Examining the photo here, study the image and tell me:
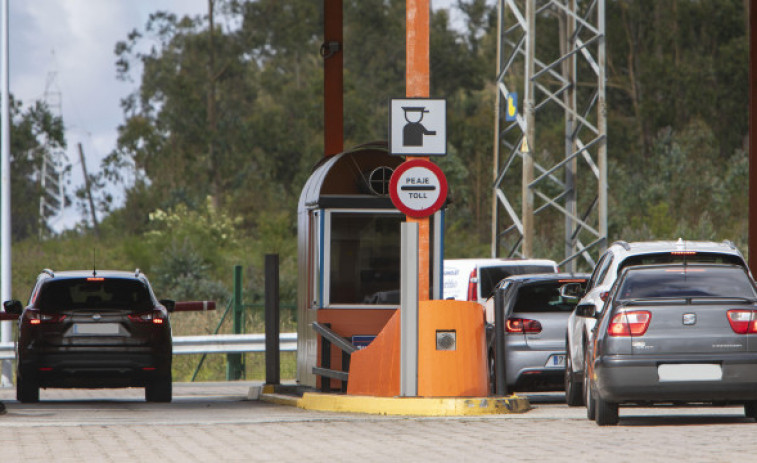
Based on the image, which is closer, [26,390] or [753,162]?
[26,390]

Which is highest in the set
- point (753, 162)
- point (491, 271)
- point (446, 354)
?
point (753, 162)

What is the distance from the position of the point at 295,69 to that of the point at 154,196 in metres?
11.2

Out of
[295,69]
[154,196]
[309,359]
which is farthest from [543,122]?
[309,359]

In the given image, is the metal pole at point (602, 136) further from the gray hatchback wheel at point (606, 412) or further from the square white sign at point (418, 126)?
the gray hatchback wheel at point (606, 412)

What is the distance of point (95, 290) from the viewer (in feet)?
58.2

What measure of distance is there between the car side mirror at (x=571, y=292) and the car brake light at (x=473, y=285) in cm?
847

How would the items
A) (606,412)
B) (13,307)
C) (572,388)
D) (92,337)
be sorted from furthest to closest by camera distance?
(13,307) → (92,337) → (572,388) → (606,412)

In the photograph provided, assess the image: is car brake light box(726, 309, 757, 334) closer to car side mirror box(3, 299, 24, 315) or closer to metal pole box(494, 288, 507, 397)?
metal pole box(494, 288, 507, 397)

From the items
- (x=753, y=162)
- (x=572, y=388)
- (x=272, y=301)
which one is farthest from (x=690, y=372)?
(x=753, y=162)

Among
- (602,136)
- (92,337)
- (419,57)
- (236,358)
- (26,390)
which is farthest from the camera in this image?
(602,136)

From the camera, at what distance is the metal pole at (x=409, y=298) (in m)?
13.7

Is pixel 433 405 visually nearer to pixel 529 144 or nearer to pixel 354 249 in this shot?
pixel 354 249

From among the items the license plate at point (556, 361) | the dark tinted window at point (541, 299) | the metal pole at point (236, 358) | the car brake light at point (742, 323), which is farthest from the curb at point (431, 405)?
the metal pole at point (236, 358)

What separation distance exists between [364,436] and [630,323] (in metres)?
2.46
